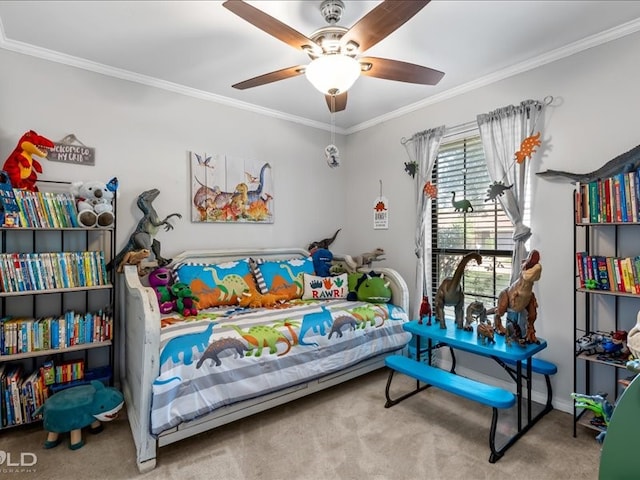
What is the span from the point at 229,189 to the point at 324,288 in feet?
4.25

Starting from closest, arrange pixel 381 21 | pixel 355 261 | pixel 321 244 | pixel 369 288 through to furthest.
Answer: pixel 381 21 < pixel 369 288 < pixel 355 261 < pixel 321 244

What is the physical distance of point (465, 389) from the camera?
196cm

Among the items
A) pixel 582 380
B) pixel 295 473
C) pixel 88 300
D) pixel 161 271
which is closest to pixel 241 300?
pixel 161 271

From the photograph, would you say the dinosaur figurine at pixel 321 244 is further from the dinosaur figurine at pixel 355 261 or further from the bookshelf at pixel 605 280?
the bookshelf at pixel 605 280

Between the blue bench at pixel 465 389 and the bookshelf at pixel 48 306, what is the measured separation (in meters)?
2.04

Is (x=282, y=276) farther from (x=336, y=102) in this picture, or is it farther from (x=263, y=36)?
(x=263, y=36)

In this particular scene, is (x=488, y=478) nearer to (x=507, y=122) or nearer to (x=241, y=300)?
(x=241, y=300)

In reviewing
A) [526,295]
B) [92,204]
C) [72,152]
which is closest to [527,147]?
[526,295]

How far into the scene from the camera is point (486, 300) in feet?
9.41

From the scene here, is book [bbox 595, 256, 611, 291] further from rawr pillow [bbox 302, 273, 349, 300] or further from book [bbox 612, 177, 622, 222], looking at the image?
rawr pillow [bbox 302, 273, 349, 300]

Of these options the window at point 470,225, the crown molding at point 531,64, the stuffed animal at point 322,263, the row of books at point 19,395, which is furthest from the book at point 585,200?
the row of books at point 19,395

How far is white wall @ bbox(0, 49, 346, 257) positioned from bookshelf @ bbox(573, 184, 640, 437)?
2.43 meters

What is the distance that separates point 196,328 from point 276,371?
573mm

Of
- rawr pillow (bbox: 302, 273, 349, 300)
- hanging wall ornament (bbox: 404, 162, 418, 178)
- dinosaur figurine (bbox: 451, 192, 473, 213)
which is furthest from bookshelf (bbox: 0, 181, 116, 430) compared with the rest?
dinosaur figurine (bbox: 451, 192, 473, 213)
